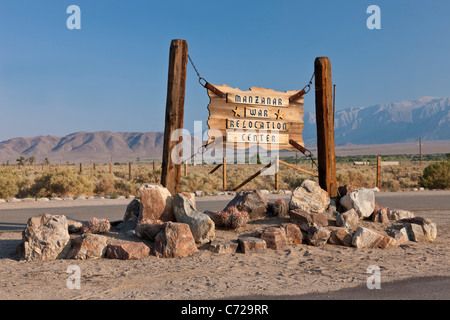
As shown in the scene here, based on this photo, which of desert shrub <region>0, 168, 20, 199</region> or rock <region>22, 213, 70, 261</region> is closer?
rock <region>22, 213, 70, 261</region>

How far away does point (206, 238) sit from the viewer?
8297 mm

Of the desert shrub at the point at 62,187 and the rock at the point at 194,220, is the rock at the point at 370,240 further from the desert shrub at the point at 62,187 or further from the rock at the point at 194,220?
the desert shrub at the point at 62,187

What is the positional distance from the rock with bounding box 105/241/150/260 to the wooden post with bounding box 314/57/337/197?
5.10 meters

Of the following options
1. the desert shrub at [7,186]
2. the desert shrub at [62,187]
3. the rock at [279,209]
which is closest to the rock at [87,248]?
the rock at [279,209]

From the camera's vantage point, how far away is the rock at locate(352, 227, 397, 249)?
844cm

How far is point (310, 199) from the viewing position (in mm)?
10008

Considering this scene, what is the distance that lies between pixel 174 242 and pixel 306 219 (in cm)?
301

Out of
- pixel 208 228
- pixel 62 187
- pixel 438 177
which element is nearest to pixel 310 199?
pixel 208 228

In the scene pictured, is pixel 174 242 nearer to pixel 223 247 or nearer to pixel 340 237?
pixel 223 247

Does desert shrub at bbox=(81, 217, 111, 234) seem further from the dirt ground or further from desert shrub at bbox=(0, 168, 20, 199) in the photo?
desert shrub at bbox=(0, 168, 20, 199)

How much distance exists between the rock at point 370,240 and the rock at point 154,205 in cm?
373

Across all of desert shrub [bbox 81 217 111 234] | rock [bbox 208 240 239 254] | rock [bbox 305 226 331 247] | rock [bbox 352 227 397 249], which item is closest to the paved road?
desert shrub [bbox 81 217 111 234]

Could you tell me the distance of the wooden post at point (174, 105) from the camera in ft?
31.2
